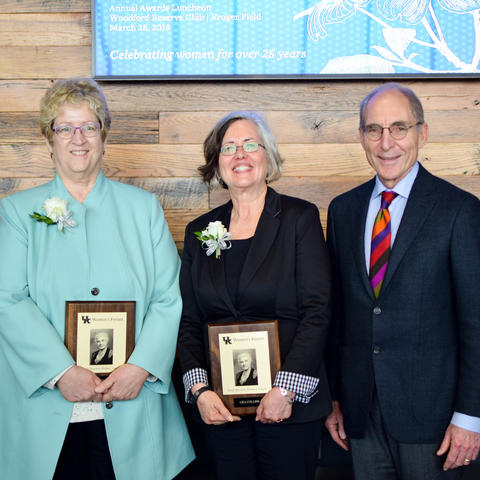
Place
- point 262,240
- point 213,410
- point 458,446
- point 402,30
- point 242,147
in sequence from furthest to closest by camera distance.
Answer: point 402,30, point 242,147, point 262,240, point 213,410, point 458,446

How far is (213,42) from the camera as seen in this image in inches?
108

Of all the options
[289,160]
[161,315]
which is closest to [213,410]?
[161,315]

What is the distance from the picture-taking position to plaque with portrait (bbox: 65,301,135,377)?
1877mm

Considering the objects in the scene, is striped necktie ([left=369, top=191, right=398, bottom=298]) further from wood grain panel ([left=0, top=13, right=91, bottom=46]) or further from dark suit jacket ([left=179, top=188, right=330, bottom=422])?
wood grain panel ([left=0, top=13, right=91, bottom=46])

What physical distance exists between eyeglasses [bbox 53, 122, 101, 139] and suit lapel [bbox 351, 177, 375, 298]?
3.27ft

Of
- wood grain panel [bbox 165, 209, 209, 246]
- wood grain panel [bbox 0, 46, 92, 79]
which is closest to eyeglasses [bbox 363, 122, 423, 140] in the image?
wood grain panel [bbox 165, 209, 209, 246]

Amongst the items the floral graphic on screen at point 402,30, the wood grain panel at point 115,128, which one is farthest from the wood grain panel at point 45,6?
the floral graphic on screen at point 402,30

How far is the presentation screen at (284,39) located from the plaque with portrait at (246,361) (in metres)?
1.48

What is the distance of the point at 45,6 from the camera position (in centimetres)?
280

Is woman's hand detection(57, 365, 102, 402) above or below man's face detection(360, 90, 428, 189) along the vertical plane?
below

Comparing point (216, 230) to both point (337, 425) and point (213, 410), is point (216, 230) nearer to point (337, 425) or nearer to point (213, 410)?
point (213, 410)

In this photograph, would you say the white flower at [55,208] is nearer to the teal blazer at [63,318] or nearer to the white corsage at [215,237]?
the teal blazer at [63,318]

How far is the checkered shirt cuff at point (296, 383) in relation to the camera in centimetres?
174

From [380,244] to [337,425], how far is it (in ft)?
2.29
